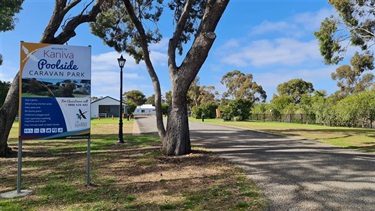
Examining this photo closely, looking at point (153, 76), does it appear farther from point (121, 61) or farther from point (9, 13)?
point (9, 13)

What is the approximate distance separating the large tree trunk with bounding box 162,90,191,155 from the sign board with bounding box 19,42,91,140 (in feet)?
10.8

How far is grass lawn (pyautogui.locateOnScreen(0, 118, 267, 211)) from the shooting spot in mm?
4516

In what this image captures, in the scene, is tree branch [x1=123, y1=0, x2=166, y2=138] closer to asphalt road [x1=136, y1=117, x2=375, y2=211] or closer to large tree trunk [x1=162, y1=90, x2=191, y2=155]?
large tree trunk [x1=162, y1=90, x2=191, y2=155]

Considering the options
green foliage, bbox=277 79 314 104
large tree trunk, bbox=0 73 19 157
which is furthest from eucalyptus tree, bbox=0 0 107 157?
green foliage, bbox=277 79 314 104

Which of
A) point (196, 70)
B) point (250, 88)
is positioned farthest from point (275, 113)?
point (196, 70)

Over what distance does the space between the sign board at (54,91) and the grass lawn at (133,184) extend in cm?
111

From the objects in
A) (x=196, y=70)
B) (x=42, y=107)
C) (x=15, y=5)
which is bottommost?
(x=42, y=107)

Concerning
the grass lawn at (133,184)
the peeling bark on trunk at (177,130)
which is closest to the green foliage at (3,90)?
the grass lawn at (133,184)

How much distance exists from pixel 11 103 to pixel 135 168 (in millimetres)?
4775

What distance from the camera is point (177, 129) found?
335 inches

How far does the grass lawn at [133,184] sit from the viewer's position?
14.8 feet

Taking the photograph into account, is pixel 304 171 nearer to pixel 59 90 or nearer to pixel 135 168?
pixel 135 168

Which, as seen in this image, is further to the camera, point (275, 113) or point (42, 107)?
point (275, 113)

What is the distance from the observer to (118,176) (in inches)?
254
